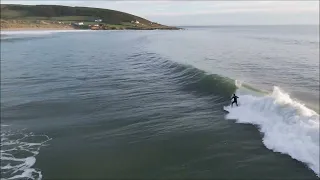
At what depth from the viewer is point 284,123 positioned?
62.0ft

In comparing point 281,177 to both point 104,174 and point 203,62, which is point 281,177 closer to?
point 104,174

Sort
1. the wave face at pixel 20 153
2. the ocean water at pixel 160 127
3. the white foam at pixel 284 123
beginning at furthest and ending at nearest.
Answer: the white foam at pixel 284 123, the ocean water at pixel 160 127, the wave face at pixel 20 153

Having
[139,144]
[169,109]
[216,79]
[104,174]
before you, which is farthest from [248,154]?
[216,79]

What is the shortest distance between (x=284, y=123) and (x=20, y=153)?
13238 millimetres

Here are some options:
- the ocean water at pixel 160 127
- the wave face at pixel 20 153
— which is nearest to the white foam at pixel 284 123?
the ocean water at pixel 160 127

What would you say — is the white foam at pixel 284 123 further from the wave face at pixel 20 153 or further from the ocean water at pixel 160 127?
the wave face at pixel 20 153

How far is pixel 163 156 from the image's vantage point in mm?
15789

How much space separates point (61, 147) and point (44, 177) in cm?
301

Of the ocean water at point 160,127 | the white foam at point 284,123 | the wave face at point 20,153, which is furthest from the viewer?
the white foam at point 284,123

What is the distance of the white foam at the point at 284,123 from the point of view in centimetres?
1558

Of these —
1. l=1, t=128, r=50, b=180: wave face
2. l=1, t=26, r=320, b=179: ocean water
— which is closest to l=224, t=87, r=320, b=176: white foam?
l=1, t=26, r=320, b=179: ocean water

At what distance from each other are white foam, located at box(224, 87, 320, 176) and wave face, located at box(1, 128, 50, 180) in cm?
1057

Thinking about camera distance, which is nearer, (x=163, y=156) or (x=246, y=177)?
(x=246, y=177)

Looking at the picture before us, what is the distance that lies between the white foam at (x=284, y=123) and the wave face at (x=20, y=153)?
416 inches
